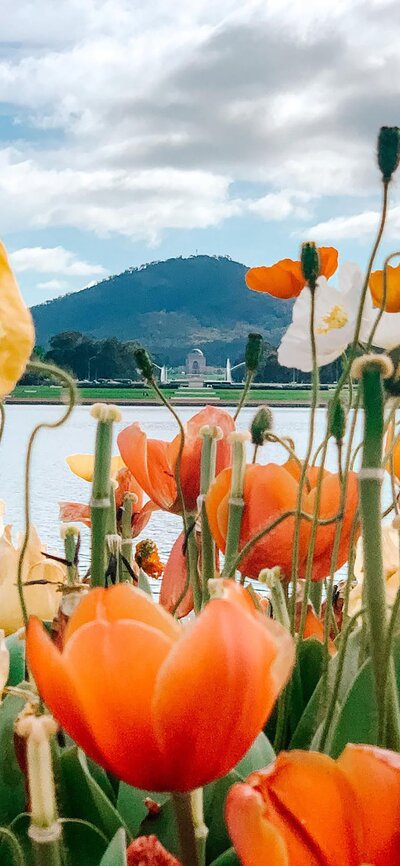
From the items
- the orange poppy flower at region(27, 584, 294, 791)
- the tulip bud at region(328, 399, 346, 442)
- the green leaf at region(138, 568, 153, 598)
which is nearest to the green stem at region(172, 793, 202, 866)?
the orange poppy flower at region(27, 584, 294, 791)

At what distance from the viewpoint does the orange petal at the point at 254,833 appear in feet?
0.52

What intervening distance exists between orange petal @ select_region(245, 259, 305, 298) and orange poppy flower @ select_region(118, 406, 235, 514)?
57 millimetres

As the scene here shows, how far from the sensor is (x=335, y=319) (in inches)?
12.9

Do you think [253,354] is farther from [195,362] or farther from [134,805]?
[195,362]

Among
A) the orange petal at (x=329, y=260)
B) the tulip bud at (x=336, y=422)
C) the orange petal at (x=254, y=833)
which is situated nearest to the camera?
the orange petal at (x=254, y=833)

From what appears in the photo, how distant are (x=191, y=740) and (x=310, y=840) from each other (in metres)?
0.03

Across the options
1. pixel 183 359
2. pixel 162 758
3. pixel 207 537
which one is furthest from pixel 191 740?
pixel 183 359

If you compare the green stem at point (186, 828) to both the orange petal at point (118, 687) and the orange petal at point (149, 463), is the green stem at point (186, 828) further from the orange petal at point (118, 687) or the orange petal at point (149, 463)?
the orange petal at point (149, 463)

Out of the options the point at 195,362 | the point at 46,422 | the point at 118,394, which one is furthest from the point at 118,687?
the point at 195,362

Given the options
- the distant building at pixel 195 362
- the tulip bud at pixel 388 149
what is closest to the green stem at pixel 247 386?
the tulip bud at pixel 388 149

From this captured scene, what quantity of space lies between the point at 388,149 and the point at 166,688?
15 centimetres

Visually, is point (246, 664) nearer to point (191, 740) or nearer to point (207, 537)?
point (191, 740)

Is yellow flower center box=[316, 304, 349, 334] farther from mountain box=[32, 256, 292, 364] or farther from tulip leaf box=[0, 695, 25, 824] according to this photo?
mountain box=[32, 256, 292, 364]

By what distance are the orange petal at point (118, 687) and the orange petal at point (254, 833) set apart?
0.06 feet
